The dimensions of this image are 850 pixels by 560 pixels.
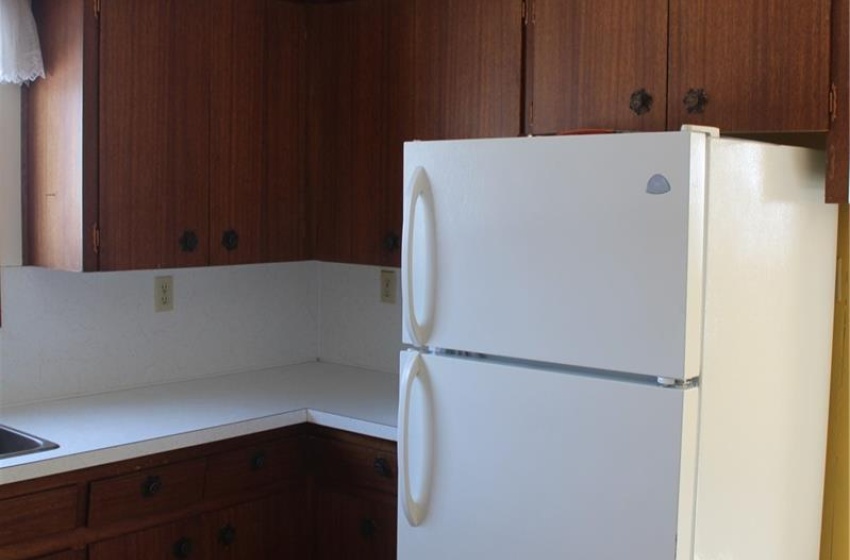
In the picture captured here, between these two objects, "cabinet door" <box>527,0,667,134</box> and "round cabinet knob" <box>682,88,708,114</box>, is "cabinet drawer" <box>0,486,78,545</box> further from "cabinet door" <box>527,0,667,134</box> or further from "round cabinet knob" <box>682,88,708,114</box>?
"round cabinet knob" <box>682,88,708,114</box>

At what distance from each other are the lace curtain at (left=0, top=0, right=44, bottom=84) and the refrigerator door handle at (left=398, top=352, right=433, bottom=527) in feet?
4.35

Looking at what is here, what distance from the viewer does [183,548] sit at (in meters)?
2.69

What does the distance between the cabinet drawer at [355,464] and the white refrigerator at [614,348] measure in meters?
0.42

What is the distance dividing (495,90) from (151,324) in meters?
1.27

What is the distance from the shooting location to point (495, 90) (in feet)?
8.95

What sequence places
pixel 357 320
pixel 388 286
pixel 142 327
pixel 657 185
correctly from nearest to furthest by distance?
pixel 657 185
pixel 142 327
pixel 388 286
pixel 357 320

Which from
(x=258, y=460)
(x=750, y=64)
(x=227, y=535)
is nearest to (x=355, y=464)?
(x=258, y=460)

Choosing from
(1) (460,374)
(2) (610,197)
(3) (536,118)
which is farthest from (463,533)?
(3) (536,118)

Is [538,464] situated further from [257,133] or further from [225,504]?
[257,133]

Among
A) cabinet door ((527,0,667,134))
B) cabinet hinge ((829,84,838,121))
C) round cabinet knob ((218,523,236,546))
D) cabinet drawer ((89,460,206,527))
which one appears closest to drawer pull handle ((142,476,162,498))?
cabinet drawer ((89,460,206,527))

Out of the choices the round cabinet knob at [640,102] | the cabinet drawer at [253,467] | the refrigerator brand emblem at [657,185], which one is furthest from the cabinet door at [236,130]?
the refrigerator brand emblem at [657,185]

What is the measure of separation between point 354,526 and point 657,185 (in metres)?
1.44

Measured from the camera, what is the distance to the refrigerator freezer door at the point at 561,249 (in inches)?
75.7

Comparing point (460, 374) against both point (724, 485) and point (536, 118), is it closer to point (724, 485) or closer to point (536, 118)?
point (724, 485)
